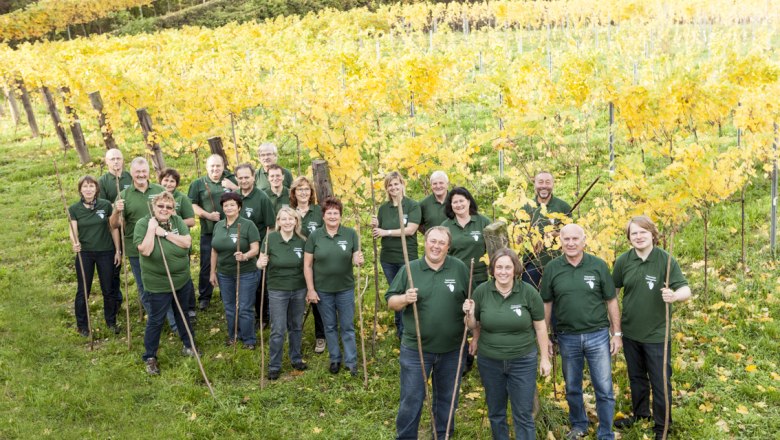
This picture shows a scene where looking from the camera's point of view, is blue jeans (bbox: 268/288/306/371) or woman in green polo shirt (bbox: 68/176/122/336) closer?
blue jeans (bbox: 268/288/306/371)

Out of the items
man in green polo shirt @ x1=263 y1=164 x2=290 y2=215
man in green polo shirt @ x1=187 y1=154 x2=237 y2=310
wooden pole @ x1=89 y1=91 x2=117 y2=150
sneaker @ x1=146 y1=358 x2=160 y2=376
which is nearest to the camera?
sneaker @ x1=146 y1=358 x2=160 y2=376

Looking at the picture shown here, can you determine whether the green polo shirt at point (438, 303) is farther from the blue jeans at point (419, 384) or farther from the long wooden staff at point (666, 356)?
the long wooden staff at point (666, 356)

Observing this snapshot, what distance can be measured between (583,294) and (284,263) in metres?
2.96

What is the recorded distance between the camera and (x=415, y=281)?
5164 millimetres

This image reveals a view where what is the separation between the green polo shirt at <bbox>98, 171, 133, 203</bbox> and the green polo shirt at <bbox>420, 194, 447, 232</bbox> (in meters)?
Result: 3.82

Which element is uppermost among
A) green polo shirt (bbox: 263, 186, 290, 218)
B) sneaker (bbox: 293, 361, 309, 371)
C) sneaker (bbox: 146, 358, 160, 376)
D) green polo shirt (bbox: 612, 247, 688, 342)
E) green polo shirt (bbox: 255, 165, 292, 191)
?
green polo shirt (bbox: 255, 165, 292, 191)

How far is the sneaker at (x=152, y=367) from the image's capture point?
7.20 meters

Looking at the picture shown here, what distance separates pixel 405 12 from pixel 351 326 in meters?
31.4

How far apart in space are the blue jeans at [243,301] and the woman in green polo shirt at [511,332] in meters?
3.12

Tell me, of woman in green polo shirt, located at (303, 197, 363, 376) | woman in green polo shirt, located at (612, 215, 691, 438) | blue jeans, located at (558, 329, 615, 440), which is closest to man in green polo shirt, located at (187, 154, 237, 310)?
woman in green polo shirt, located at (303, 197, 363, 376)

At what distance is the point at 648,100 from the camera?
9453mm

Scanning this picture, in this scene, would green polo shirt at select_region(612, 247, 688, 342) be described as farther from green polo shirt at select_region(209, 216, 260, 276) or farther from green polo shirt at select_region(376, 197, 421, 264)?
green polo shirt at select_region(209, 216, 260, 276)

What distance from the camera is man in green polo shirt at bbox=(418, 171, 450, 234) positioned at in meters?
6.93

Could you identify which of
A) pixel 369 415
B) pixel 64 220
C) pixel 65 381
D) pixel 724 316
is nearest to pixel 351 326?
pixel 369 415
